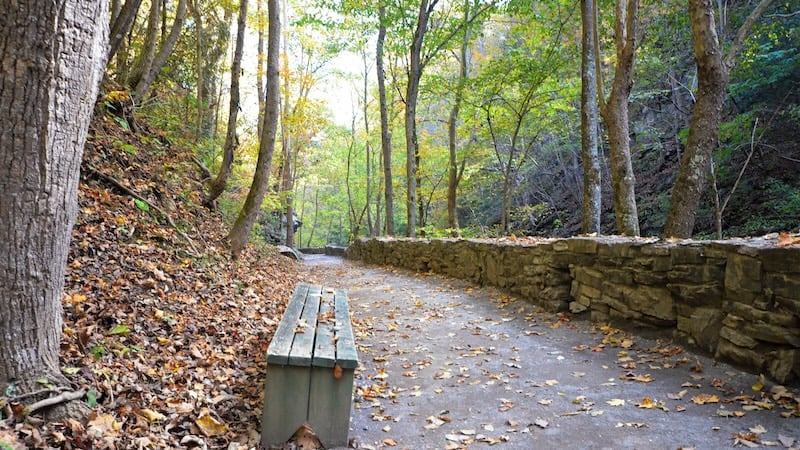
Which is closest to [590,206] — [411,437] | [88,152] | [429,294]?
[429,294]

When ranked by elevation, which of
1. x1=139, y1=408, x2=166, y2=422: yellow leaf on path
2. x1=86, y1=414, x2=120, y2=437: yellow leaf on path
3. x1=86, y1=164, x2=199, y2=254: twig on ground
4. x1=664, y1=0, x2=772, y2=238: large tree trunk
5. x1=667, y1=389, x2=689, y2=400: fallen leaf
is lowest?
x1=139, y1=408, x2=166, y2=422: yellow leaf on path

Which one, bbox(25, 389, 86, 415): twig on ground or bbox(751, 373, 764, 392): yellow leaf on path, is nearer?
bbox(25, 389, 86, 415): twig on ground

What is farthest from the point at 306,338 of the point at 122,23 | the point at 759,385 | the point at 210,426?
the point at 122,23

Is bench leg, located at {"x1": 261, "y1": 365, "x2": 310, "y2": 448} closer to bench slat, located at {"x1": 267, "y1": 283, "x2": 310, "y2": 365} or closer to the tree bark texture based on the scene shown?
bench slat, located at {"x1": 267, "y1": 283, "x2": 310, "y2": 365}

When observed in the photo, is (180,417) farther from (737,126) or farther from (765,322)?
(737,126)

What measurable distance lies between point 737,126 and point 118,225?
1323cm

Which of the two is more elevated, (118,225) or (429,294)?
(118,225)

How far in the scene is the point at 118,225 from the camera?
5.45m

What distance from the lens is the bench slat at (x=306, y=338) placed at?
9.87 ft

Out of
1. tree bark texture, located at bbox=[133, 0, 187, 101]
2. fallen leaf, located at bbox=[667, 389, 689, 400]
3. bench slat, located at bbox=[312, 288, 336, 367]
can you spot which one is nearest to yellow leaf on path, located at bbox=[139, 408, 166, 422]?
bench slat, located at bbox=[312, 288, 336, 367]

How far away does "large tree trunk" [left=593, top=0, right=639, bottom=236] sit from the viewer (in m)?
7.69

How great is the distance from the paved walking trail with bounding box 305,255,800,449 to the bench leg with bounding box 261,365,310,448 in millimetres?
453

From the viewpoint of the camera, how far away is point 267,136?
8.95 m

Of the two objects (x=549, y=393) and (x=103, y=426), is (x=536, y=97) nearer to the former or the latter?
(x=549, y=393)
